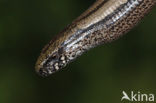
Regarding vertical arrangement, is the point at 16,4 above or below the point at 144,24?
above

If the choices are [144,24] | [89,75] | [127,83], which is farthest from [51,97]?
[144,24]

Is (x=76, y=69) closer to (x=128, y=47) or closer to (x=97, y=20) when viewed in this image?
(x=128, y=47)

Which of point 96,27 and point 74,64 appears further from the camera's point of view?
point 74,64

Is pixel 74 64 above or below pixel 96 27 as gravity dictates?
above

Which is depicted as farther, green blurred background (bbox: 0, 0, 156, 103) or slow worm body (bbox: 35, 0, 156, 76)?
green blurred background (bbox: 0, 0, 156, 103)

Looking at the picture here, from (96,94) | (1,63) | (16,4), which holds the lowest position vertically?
(96,94)
